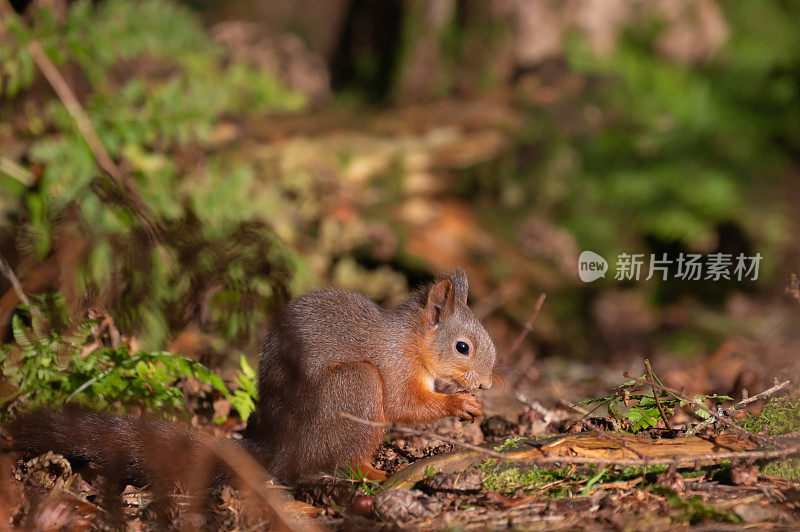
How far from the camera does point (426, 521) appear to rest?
2918 mm

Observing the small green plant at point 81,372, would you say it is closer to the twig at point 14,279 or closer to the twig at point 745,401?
the twig at point 14,279

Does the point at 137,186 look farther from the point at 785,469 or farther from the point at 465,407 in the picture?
the point at 785,469

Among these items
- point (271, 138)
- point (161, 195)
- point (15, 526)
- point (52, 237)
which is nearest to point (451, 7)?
point (271, 138)

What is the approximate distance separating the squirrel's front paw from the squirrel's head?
0.56 ft

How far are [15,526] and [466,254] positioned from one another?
222 inches

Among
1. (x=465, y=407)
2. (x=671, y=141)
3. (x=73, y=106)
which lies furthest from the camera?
(x=671, y=141)

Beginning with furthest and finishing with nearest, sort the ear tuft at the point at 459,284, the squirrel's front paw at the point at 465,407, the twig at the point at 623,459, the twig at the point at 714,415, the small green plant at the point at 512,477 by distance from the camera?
the ear tuft at the point at 459,284 → the squirrel's front paw at the point at 465,407 → the small green plant at the point at 512,477 → the twig at the point at 714,415 → the twig at the point at 623,459

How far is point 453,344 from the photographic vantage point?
12.8 feet

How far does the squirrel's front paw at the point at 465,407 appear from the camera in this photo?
371 cm

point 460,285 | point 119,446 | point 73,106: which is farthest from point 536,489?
point 73,106

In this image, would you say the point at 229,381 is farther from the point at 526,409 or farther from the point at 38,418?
the point at 526,409

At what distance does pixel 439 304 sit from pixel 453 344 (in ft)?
0.69

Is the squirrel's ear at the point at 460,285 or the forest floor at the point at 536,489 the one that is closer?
the forest floor at the point at 536,489

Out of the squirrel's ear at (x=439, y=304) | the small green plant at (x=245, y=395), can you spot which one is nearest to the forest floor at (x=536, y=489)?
the small green plant at (x=245, y=395)
